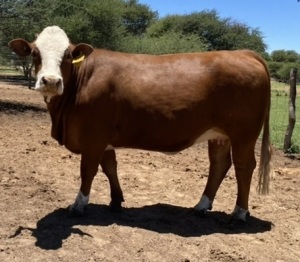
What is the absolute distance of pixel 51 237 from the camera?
4648 mm

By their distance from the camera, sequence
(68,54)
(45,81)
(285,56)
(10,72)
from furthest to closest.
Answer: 1. (285,56)
2. (10,72)
3. (68,54)
4. (45,81)

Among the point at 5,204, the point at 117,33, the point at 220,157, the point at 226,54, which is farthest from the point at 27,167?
the point at 117,33

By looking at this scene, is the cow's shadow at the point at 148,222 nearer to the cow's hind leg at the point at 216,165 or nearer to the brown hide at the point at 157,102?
the cow's hind leg at the point at 216,165

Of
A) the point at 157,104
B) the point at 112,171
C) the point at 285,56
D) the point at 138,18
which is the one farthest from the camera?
the point at 285,56

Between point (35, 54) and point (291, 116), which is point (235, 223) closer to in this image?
point (35, 54)

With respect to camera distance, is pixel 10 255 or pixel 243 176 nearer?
pixel 10 255

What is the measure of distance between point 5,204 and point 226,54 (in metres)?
2.96

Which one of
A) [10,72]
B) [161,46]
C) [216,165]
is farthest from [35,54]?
[10,72]

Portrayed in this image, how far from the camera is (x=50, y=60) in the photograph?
4.55m

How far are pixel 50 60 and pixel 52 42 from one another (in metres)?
0.21

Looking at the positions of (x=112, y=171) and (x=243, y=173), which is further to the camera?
(x=112, y=171)

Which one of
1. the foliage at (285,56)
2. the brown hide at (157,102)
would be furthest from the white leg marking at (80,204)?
the foliage at (285,56)

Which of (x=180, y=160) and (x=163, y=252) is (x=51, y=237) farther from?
(x=180, y=160)

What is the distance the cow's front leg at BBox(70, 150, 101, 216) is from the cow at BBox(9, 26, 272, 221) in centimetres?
1
